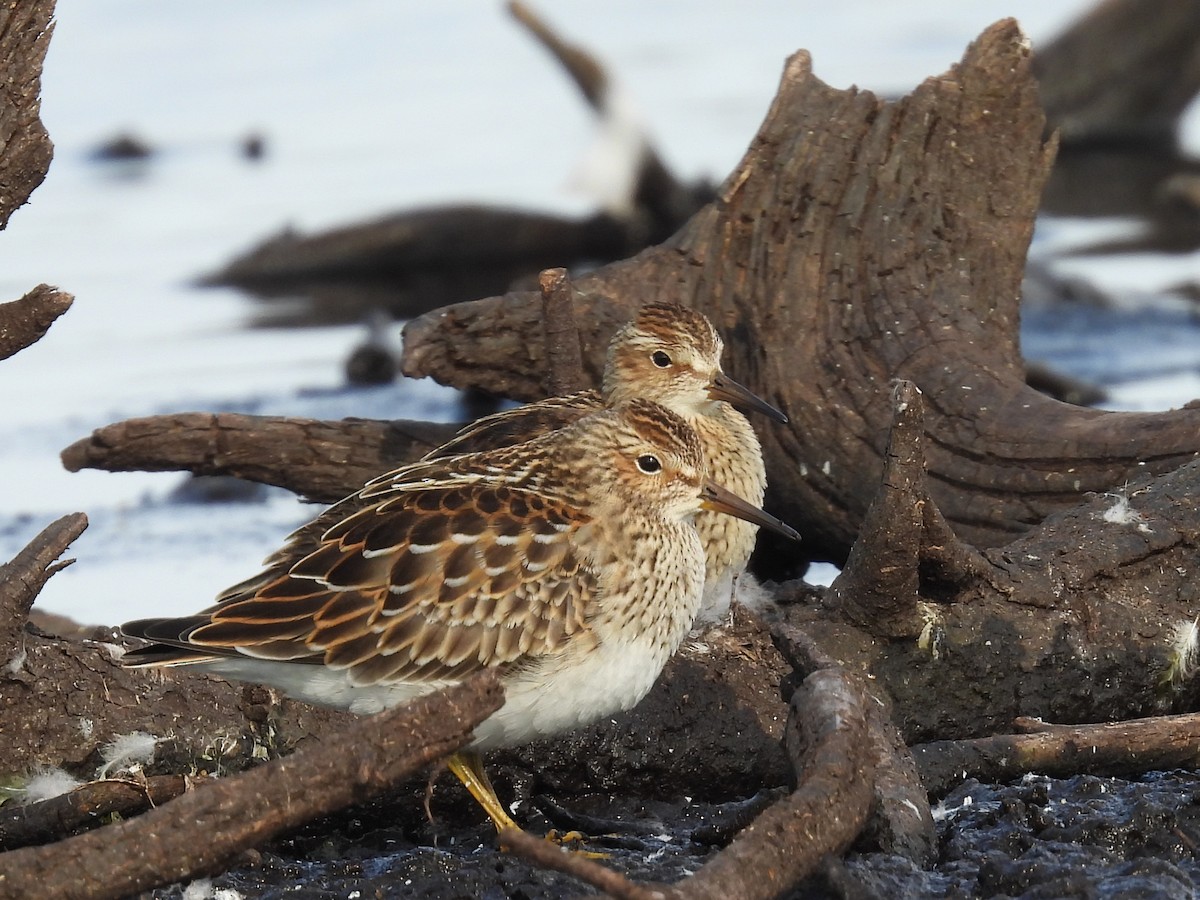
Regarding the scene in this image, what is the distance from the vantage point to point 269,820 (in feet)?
13.7

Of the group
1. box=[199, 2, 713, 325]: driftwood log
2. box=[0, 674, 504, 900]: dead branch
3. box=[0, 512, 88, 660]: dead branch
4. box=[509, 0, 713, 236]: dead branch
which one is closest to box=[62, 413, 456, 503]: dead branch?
box=[0, 512, 88, 660]: dead branch

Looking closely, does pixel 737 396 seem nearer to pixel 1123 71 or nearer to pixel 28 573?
pixel 28 573

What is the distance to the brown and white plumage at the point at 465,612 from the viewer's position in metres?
5.30

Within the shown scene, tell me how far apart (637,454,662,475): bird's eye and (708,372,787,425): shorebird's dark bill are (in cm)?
166

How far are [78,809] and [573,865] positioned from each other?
1.97 metres

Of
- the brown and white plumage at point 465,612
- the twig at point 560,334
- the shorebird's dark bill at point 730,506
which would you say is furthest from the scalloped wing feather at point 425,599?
the twig at point 560,334

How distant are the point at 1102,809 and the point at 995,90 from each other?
4.07 meters

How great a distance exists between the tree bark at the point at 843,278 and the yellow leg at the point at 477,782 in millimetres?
2439

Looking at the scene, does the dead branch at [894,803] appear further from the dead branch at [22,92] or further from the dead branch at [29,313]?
the dead branch at [22,92]

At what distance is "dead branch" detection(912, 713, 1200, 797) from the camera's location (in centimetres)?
525

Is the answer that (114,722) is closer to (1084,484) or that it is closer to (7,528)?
(1084,484)

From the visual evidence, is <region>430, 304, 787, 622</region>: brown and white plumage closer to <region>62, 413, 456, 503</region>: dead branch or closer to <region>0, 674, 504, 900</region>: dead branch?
<region>62, 413, 456, 503</region>: dead branch

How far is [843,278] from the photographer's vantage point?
8109mm

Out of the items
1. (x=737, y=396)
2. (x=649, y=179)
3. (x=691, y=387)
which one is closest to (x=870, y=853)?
(x=737, y=396)
